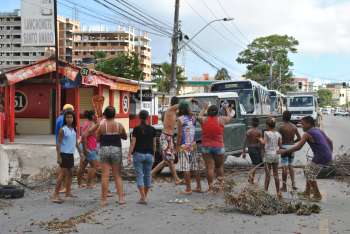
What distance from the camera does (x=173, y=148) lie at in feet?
40.7

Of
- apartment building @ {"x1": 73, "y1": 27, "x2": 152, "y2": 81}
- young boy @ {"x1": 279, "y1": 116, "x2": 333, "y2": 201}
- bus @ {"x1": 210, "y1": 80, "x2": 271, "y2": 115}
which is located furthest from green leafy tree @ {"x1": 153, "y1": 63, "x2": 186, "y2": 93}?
young boy @ {"x1": 279, "y1": 116, "x2": 333, "y2": 201}

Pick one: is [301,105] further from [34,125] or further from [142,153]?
[142,153]

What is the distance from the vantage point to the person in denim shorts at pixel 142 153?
10.3 metres

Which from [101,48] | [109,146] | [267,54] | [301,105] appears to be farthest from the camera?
[101,48]

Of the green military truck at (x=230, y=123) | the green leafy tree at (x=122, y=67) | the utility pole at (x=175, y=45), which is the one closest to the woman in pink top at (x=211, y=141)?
the green military truck at (x=230, y=123)

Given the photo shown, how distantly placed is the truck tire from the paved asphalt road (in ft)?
0.68

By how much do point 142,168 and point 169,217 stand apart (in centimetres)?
161

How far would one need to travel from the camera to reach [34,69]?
→ 25.6 m

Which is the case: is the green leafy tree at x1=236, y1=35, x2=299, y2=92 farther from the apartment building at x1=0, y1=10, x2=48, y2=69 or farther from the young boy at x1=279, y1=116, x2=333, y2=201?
the young boy at x1=279, y1=116, x2=333, y2=201

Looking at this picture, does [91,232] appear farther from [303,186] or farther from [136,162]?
[303,186]

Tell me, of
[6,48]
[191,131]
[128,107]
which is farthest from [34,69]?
[6,48]

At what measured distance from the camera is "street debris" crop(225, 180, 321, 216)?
30.0 feet

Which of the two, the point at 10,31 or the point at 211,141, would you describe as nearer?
the point at 211,141

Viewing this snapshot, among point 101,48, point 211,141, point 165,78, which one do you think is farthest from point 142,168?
point 101,48
